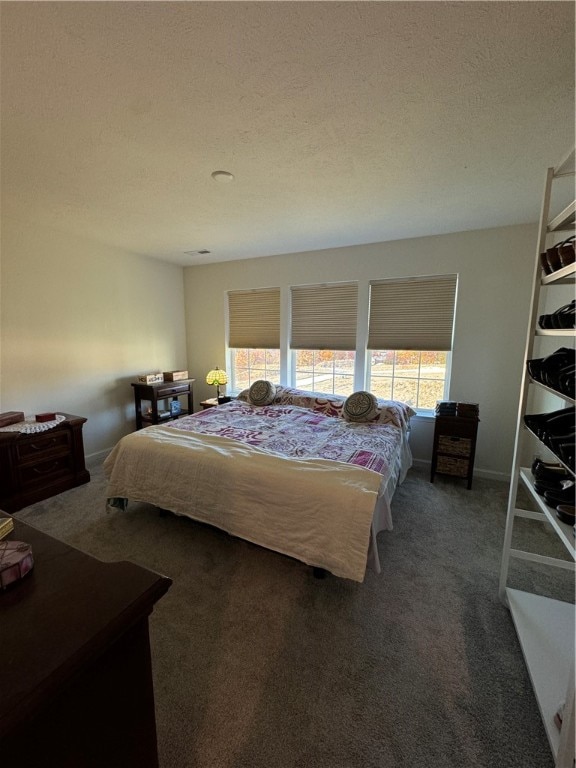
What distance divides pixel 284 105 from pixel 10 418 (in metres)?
3.14

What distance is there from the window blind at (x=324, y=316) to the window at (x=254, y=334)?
0.29 meters

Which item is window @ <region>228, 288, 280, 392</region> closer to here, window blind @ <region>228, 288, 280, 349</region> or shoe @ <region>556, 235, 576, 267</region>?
window blind @ <region>228, 288, 280, 349</region>

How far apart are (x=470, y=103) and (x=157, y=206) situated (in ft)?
7.15

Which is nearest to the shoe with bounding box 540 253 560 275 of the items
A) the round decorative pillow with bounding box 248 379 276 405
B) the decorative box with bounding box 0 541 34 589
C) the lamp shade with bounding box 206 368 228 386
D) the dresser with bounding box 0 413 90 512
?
the decorative box with bounding box 0 541 34 589

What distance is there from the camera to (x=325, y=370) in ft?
13.2

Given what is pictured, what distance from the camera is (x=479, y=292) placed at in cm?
312

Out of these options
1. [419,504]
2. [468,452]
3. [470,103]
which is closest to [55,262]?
[470,103]

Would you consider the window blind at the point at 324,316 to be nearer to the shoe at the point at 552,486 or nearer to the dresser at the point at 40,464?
the shoe at the point at 552,486

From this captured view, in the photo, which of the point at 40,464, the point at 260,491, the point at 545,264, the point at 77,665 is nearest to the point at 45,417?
the point at 40,464

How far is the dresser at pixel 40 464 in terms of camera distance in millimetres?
2521

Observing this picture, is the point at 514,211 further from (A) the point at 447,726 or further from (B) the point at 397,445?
(A) the point at 447,726

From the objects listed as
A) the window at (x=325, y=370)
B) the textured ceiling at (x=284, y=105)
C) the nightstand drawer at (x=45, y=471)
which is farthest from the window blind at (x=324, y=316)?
the nightstand drawer at (x=45, y=471)

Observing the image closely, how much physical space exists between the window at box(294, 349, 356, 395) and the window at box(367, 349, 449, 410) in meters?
0.28

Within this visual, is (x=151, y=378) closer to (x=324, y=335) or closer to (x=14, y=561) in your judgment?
(x=324, y=335)
